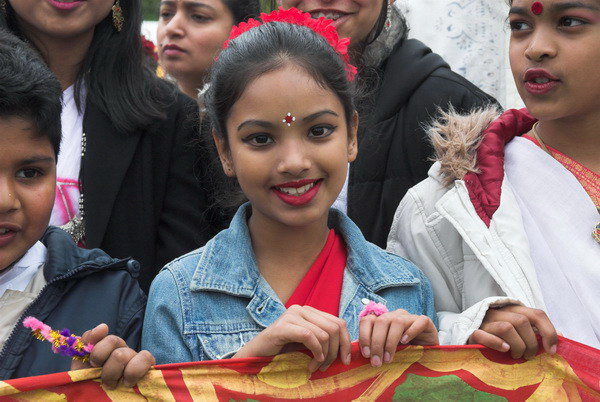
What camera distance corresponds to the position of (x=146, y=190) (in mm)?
3023

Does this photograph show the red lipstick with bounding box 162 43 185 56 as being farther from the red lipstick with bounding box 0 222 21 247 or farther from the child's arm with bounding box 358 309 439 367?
the child's arm with bounding box 358 309 439 367

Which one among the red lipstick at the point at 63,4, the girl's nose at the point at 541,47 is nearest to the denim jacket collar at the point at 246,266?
the girl's nose at the point at 541,47

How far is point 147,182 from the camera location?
303 cm

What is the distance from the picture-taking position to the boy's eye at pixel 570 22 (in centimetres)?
258

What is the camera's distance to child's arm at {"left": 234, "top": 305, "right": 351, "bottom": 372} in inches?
80.1

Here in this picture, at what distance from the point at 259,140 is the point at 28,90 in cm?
61

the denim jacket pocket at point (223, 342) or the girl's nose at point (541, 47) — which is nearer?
the denim jacket pocket at point (223, 342)

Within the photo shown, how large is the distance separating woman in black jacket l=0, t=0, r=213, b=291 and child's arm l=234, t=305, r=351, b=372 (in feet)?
3.25

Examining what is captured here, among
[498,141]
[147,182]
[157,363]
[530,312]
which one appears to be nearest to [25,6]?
[147,182]

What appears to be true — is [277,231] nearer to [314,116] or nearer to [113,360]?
[314,116]

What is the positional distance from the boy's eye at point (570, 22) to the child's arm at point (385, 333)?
1.01 meters

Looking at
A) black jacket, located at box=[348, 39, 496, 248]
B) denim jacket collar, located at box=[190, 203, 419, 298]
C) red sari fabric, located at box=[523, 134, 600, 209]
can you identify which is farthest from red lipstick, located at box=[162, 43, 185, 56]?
red sari fabric, located at box=[523, 134, 600, 209]

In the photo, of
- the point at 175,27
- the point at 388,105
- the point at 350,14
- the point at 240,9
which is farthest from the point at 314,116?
the point at 175,27

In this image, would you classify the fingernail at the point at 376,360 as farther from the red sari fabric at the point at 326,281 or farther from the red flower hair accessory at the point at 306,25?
the red flower hair accessory at the point at 306,25
